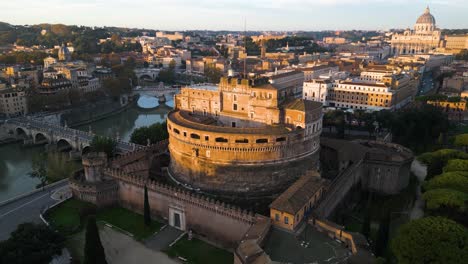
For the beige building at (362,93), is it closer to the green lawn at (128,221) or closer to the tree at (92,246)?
the green lawn at (128,221)

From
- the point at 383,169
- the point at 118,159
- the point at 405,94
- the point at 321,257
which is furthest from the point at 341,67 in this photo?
the point at 321,257

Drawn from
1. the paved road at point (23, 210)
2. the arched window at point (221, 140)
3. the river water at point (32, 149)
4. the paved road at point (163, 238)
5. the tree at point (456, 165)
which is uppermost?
the arched window at point (221, 140)

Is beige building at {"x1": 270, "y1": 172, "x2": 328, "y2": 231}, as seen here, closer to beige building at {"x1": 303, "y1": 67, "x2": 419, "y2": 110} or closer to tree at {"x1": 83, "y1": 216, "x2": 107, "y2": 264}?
tree at {"x1": 83, "y1": 216, "x2": 107, "y2": 264}

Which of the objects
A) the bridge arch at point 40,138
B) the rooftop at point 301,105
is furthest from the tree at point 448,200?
the bridge arch at point 40,138

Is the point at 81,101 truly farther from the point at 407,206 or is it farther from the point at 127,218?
the point at 407,206

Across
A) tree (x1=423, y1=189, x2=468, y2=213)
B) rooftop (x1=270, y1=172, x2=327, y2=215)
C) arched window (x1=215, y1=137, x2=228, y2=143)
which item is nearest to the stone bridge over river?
arched window (x1=215, y1=137, x2=228, y2=143)

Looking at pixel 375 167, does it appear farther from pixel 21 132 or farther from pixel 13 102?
pixel 13 102

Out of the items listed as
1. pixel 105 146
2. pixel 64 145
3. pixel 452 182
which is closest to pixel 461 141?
pixel 452 182
